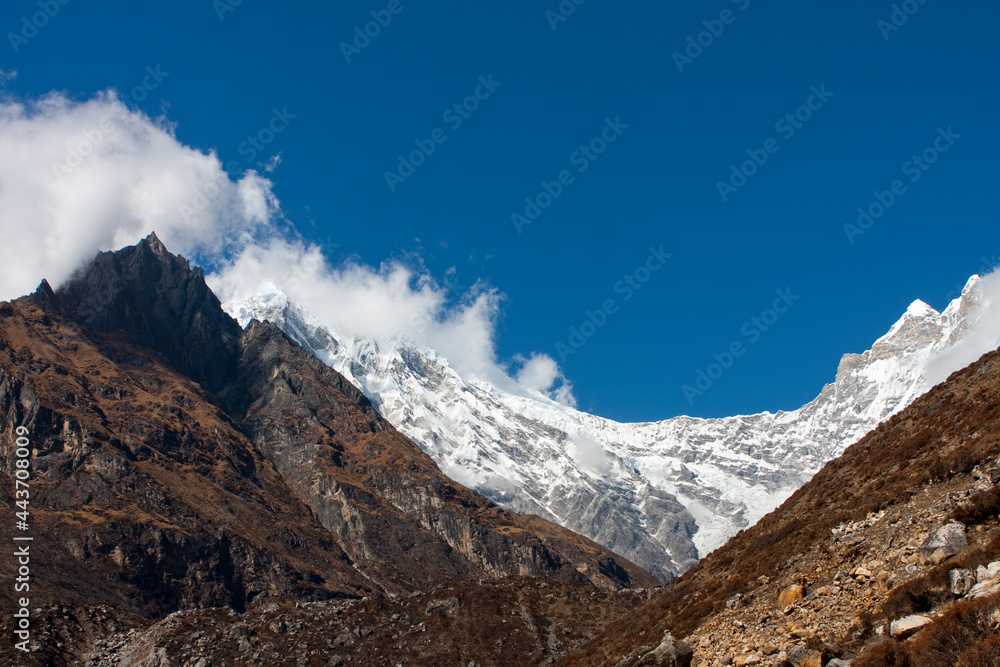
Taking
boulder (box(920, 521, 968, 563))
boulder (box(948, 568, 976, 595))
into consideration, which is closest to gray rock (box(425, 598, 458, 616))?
boulder (box(920, 521, 968, 563))

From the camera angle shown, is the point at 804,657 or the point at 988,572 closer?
the point at 988,572

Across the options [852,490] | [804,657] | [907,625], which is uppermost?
[852,490]

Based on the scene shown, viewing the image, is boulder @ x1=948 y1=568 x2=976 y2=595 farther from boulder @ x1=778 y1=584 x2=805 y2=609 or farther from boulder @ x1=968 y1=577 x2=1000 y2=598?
boulder @ x1=778 y1=584 x2=805 y2=609

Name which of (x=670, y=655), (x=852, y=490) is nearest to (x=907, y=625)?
(x=670, y=655)

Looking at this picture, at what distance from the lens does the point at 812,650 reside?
23.2 meters

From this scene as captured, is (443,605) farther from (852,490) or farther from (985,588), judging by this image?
(985,588)

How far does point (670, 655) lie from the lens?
99.5 ft

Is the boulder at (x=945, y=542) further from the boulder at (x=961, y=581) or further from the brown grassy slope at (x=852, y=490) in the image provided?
the brown grassy slope at (x=852, y=490)

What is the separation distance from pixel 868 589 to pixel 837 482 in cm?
2020

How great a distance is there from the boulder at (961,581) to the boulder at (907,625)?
4.03 feet

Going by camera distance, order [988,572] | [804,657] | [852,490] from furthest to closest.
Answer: [852,490] → [804,657] → [988,572]

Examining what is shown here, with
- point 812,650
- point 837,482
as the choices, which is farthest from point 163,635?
point 812,650

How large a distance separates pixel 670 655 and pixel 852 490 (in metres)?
15.9

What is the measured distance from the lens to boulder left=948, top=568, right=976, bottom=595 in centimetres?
1995
